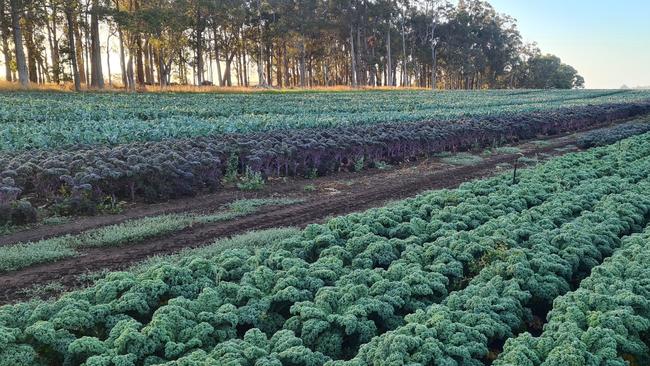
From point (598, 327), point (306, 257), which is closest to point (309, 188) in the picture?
point (306, 257)

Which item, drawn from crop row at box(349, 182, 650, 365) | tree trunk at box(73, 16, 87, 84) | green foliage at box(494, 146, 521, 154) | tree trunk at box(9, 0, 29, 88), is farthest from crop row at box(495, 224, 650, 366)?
tree trunk at box(73, 16, 87, 84)

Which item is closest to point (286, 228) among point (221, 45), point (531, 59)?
point (221, 45)

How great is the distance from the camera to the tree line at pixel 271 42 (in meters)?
45.7

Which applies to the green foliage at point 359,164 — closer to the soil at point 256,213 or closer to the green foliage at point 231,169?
the soil at point 256,213

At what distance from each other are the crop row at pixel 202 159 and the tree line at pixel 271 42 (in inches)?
1233

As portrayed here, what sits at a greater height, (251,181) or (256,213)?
(251,181)

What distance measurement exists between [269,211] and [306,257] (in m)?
4.16

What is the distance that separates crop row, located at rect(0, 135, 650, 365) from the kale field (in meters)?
0.02

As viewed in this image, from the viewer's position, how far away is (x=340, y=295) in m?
5.64

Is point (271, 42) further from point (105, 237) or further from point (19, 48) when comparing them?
point (105, 237)

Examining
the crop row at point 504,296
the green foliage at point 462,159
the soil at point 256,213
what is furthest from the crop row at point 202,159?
the crop row at point 504,296

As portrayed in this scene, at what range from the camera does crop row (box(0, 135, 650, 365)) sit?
15.3ft

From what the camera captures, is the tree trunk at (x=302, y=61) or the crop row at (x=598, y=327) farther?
the tree trunk at (x=302, y=61)

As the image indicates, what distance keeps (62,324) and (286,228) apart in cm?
506
